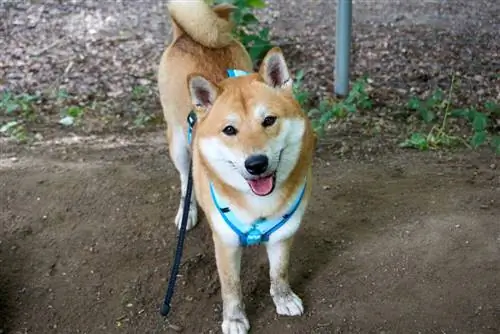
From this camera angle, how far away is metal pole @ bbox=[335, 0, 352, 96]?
5219mm

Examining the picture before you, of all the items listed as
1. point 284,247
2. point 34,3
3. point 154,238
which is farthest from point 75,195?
point 34,3

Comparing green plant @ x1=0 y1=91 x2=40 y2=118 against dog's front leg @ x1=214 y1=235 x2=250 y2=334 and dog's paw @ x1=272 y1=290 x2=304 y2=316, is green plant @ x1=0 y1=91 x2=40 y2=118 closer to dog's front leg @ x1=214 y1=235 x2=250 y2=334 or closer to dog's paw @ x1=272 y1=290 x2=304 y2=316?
dog's front leg @ x1=214 y1=235 x2=250 y2=334

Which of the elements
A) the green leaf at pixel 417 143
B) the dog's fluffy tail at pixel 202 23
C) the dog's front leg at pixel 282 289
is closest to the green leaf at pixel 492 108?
the green leaf at pixel 417 143

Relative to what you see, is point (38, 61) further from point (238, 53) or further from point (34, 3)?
point (238, 53)

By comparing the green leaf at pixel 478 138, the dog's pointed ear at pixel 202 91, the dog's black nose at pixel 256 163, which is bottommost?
the green leaf at pixel 478 138

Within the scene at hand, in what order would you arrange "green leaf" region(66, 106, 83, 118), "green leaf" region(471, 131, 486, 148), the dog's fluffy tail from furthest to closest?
1. "green leaf" region(66, 106, 83, 118)
2. "green leaf" region(471, 131, 486, 148)
3. the dog's fluffy tail

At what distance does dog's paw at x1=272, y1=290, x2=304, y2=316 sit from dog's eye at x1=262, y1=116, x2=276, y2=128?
1012mm

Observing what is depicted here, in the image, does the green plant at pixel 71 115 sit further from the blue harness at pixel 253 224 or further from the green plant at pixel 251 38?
the blue harness at pixel 253 224

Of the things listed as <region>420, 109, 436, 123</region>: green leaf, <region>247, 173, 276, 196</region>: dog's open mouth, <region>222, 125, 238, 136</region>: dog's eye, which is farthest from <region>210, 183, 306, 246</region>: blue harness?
<region>420, 109, 436, 123</region>: green leaf

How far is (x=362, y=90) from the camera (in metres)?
5.43

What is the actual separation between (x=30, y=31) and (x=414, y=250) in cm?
546

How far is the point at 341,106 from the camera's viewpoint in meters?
5.20

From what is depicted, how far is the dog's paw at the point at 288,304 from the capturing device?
9.84 feet

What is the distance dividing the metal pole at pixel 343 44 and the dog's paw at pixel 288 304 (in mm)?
2841
